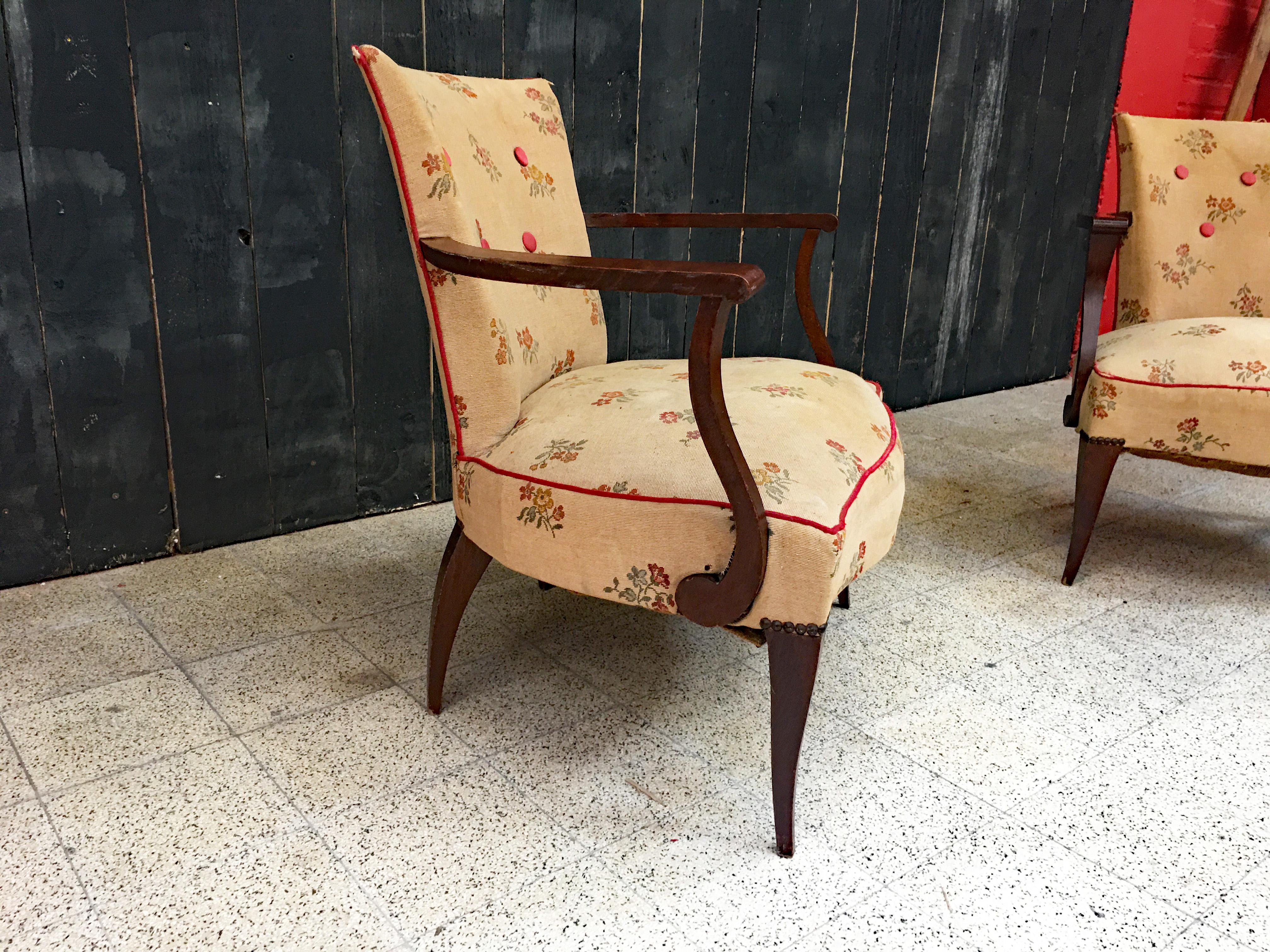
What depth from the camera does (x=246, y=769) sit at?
50.5 inches

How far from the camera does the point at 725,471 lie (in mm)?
1061

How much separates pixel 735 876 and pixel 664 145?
1796 mm

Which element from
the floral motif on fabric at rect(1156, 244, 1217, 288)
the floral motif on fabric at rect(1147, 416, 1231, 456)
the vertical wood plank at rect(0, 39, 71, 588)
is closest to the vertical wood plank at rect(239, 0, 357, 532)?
the vertical wood plank at rect(0, 39, 71, 588)

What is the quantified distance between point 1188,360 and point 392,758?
153cm

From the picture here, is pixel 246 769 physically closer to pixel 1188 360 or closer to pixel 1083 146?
pixel 1188 360

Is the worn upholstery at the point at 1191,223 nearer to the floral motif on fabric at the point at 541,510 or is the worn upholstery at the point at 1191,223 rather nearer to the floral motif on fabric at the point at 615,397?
the floral motif on fabric at the point at 615,397

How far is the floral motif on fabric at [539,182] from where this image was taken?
5.00 ft

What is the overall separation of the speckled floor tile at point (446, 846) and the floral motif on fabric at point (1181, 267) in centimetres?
180

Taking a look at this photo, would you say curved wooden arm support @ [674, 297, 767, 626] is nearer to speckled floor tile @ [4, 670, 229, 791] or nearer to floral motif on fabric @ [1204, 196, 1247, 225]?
speckled floor tile @ [4, 670, 229, 791]

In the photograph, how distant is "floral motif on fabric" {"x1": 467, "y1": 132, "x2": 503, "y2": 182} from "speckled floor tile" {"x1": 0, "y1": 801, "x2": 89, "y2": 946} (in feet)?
3.30

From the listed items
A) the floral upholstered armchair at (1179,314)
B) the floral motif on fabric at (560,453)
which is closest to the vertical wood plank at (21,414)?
the floral motif on fabric at (560,453)

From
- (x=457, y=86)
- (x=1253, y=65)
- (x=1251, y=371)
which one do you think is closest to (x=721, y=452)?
(x=457, y=86)

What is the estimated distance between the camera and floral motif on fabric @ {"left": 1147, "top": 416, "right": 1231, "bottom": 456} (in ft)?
5.85

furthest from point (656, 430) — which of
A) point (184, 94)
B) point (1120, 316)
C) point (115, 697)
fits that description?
point (1120, 316)
